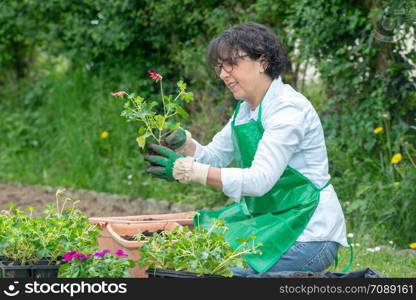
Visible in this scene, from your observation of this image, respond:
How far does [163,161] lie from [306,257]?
671mm

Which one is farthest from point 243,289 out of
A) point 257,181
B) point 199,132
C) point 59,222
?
point 199,132

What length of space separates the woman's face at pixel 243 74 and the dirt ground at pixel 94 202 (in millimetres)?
2631

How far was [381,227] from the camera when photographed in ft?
15.2

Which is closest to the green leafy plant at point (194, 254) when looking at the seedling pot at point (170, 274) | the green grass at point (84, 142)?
the seedling pot at point (170, 274)

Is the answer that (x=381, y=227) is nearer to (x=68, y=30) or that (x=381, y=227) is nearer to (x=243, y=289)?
(x=243, y=289)

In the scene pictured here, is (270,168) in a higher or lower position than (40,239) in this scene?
higher

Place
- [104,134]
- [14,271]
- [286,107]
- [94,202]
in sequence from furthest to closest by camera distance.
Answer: [104,134]
[94,202]
[286,107]
[14,271]

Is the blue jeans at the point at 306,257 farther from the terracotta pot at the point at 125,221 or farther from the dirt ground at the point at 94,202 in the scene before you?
the dirt ground at the point at 94,202

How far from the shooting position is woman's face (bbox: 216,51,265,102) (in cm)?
298

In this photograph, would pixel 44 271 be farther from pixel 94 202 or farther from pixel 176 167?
pixel 94 202

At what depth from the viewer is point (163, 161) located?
9.25ft

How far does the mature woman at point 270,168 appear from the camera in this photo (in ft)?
9.11

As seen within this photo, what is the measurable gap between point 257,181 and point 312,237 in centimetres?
36

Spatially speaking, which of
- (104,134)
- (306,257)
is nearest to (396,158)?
(306,257)
